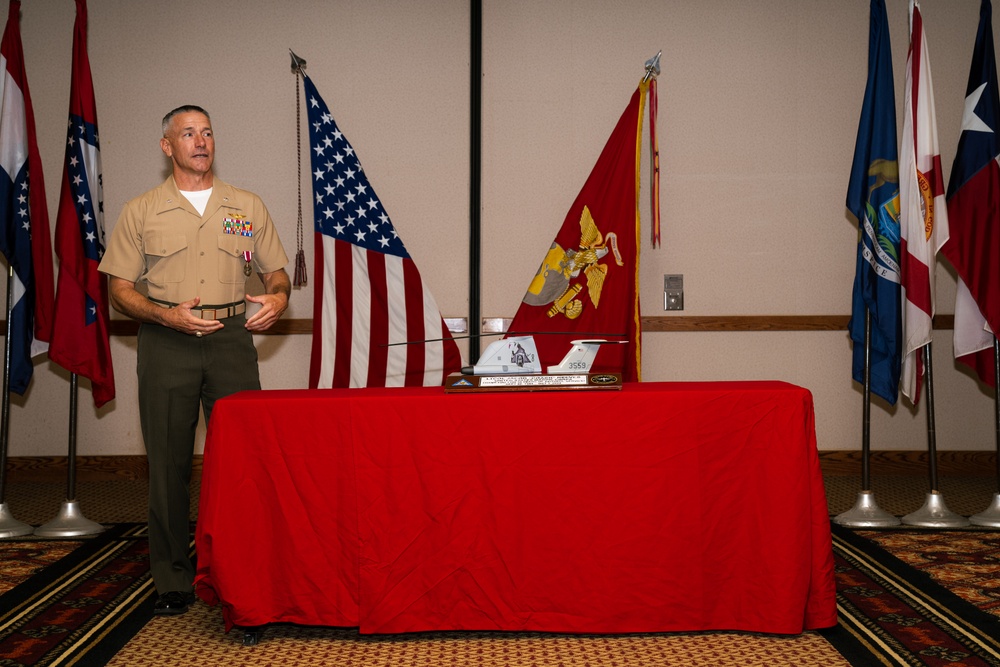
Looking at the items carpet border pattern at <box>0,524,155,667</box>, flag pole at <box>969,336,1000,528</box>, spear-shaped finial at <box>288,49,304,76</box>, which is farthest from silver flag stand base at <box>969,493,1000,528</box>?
spear-shaped finial at <box>288,49,304,76</box>

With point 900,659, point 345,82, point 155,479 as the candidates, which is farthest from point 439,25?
point 900,659

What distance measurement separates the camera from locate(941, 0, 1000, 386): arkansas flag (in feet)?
12.7

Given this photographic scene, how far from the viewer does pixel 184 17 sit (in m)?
4.91

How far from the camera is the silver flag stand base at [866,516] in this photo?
379 centimetres

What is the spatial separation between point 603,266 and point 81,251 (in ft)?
8.12

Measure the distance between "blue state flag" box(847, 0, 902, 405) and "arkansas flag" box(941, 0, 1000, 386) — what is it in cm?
27

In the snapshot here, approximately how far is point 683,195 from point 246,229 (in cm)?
277

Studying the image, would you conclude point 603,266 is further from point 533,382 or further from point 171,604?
point 171,604

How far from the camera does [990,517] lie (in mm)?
3803

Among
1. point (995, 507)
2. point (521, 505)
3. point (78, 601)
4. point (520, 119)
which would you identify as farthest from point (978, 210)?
point (78, 601)

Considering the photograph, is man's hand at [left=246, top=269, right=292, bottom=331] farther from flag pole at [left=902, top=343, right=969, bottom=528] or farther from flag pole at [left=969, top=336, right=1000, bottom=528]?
flag pole at [left=969, top=336, right=1000, bottom=528]

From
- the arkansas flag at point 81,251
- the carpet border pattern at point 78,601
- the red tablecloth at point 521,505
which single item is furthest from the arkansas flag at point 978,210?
the arkansas flag at point 81,251

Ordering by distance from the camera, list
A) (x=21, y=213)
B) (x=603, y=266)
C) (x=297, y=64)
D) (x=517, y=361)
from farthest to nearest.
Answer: (x=297, y=64), (x=603, y=266), (x=21, y=213), (x=517, y=361)

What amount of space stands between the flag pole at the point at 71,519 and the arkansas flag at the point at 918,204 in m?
3.59
